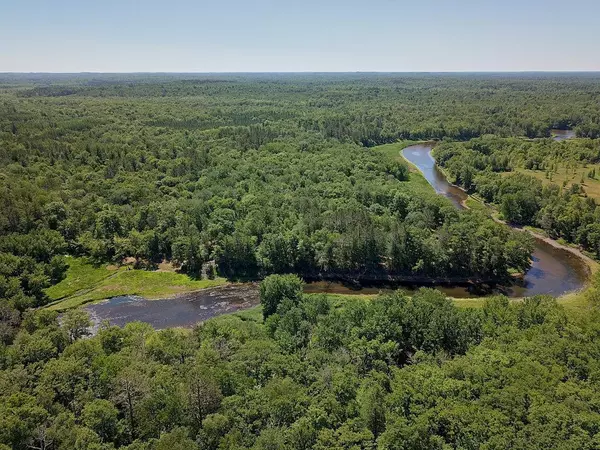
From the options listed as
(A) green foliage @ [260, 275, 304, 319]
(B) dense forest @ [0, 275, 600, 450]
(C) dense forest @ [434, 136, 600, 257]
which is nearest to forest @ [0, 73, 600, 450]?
(B) dense forest @ [0, 275, 600, 450]

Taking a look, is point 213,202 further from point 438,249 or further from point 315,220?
point 438,249

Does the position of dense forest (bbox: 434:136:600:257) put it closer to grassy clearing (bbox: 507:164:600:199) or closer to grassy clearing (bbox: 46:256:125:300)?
grassy clearing (bbox: 507:164:600:199)

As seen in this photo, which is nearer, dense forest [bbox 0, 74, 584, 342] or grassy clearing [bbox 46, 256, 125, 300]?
grassy clearing [bbox 46, 256, 125, 300]

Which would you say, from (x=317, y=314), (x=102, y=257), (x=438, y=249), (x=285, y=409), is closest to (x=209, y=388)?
(x=285, y=409)

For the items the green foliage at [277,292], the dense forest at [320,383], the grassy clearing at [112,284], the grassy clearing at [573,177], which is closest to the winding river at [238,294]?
the grassy clearing at [112,284]

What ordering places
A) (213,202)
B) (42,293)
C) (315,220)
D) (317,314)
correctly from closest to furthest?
(317,314), (42,293), (315,220), (213,202)

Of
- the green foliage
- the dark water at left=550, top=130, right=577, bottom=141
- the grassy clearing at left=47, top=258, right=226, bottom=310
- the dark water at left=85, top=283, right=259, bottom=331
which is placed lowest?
the dark water at left=85, top=283, right=259, bottom=331
